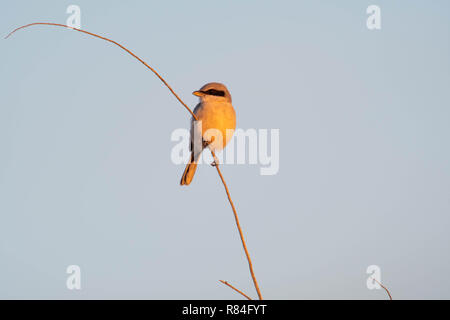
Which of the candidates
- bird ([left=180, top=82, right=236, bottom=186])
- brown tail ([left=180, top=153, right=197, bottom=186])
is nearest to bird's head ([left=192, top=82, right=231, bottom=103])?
bird ([left=180, top=82, right=236, bottom=186])

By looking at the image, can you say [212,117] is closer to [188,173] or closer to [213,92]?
[213,92]

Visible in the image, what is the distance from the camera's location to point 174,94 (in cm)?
216

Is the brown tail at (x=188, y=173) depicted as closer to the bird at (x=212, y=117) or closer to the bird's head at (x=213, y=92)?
the bird at (x=212, y=117)

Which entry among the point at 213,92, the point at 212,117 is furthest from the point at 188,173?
the point at 213,92

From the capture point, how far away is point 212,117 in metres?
5.66

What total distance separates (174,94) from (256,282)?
0.88 meters

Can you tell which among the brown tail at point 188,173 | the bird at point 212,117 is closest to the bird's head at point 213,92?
the bird at point 212,117

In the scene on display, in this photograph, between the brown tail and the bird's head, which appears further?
the bird's head

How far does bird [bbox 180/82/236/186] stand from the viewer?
5668mm

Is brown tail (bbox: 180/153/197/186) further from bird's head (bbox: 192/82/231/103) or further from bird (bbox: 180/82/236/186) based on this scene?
bird's head (bbox: 192/82/231/103)

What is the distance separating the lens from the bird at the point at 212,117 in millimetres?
5668

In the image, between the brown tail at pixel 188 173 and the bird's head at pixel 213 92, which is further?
the bird's head at pixel 213 92

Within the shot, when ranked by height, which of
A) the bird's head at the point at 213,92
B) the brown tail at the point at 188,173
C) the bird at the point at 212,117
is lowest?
the brown tail at the point at 188,173
